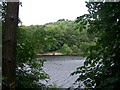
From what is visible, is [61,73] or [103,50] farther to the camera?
[61,73]

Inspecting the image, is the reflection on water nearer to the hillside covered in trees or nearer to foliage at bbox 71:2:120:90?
the hillside covered in trees

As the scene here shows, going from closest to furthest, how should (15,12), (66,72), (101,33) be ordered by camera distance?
(101,33)
(15,12)
(66,72)

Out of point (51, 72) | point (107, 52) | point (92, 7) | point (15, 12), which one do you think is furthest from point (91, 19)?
point (51, 72)

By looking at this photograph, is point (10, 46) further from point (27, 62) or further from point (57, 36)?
A: point (57, 36)

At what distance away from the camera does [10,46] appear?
2.00 m

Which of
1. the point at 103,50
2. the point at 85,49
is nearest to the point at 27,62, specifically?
the point at 85,49

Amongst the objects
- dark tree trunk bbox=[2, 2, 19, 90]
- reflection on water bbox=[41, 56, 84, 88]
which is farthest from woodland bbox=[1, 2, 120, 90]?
reflection on water bbox=[41, 56, 84, 88]

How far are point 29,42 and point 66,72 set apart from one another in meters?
1.02

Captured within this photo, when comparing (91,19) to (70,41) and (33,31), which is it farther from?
(70,41)

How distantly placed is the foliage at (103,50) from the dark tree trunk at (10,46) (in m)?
0.53

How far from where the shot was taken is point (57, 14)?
9.87 feet

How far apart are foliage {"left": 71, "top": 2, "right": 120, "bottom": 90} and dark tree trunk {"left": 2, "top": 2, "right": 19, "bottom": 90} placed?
53 centimetres

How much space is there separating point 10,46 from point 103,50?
712 millimetres

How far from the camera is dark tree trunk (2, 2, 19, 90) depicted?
6.56ft
